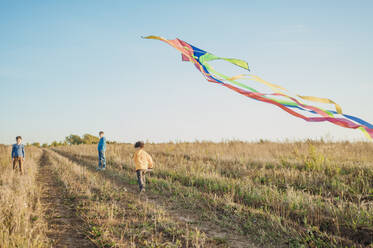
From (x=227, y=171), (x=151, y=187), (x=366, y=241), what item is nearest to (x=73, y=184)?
(x=151, y=187)

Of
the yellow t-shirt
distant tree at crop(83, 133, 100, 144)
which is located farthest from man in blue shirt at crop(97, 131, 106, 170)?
distant tree at crop(83, 133, 100, 144)

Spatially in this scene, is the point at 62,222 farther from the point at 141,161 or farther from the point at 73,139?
the point at 73,139

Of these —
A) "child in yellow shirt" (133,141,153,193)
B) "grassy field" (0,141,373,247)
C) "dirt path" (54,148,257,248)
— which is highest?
"child in yellow shirt" (133,141,153,193)

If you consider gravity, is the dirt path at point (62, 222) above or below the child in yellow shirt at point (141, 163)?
below

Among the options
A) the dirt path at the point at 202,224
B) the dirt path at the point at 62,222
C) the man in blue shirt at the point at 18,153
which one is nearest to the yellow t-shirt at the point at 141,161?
the dirt path at the point at 202,224

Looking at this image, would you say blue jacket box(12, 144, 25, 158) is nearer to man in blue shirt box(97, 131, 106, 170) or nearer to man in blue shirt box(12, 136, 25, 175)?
man in blue shirt box(12, 136, 25, 175)

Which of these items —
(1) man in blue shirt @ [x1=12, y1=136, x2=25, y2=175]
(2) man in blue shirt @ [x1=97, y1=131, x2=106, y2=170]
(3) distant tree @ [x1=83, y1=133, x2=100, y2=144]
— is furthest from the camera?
(3) distant tree @ [x1=83, y1=133, x2=100, y2=144]

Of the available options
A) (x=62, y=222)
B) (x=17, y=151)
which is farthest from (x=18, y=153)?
(x=62, y=222)

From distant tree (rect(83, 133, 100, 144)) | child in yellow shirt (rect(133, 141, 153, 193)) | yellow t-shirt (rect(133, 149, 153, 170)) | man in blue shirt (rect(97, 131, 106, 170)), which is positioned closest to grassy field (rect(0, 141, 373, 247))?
child in yellow shirt (rect(133, 141, 153, 193))

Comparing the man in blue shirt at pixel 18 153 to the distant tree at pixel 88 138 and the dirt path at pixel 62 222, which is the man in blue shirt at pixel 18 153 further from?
the distant tree at pixel 88 138

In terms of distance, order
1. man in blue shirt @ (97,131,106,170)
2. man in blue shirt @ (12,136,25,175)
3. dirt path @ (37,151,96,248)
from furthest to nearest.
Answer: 1. man in blue shirt @ (97,131,106,170)
2. man in blue shirt @ (12,136,25,175)
3. dirt path @ (37,151,96,248)

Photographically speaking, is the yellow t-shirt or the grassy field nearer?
the grassy field

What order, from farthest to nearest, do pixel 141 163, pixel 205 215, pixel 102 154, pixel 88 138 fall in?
1. pixel 88 138
2. pixel 102 154
3. pixel 141 163
4. pixel 205 215

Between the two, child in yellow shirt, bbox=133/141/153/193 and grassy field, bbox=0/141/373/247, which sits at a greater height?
child in yellow shirt, bbox=133/141/153/193
